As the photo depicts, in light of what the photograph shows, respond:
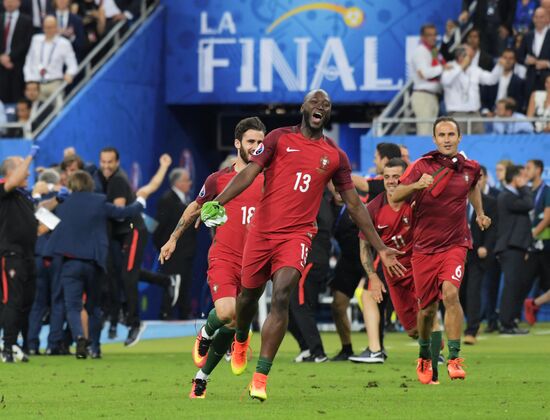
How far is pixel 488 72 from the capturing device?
2736 centimetres

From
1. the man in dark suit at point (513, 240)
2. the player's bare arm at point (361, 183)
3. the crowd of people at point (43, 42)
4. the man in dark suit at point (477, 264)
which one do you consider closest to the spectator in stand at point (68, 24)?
the crowd of people at point (43, 42)

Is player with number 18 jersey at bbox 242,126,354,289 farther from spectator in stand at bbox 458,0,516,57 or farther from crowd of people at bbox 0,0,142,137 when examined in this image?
spectator in stand at bbox 458,0,516,57

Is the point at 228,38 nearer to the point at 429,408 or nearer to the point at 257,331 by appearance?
the point at 257,331

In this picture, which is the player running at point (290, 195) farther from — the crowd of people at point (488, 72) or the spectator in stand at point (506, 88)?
the spectator in stand at point (506, 88)

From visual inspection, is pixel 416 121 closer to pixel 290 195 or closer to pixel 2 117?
pixel 2 117

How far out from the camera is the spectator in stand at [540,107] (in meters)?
26.4

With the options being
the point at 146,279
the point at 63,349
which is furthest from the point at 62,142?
the point at 63,349

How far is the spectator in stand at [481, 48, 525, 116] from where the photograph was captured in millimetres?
27125

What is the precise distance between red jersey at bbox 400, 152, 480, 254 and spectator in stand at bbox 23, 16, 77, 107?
577 inches

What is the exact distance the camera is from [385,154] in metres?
17.2

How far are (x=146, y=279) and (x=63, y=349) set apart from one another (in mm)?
5418

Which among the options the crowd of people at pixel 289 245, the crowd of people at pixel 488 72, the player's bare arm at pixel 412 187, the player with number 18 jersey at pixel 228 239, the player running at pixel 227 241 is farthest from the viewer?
the crowd of people at pixel 488 72

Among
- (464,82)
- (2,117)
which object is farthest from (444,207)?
(2,117)

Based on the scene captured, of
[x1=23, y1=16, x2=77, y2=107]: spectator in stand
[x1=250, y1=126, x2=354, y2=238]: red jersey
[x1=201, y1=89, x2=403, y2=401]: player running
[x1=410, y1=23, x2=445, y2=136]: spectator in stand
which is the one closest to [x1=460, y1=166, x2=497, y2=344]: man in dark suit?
[x1=410, y1=23, x2=445, y2=136]: spectator in stand
